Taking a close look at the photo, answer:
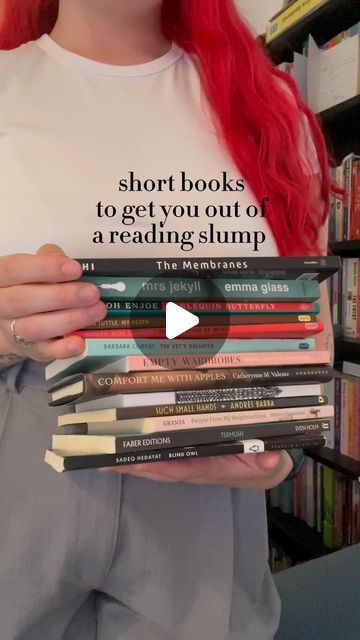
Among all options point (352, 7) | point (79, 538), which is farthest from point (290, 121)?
point (352, 7)

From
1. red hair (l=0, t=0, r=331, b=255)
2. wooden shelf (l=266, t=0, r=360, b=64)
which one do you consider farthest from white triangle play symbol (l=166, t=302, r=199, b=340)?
wooden shelf (l=266, t=0, r=360, b=64)

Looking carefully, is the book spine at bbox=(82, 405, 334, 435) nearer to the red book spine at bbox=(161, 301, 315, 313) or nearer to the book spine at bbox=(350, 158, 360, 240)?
the red book spine at bbox=(161, 301, 315, 313)

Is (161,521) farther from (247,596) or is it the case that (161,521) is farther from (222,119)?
(222,119)

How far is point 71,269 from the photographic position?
450 mm

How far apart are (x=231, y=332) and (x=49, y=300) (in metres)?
0.17

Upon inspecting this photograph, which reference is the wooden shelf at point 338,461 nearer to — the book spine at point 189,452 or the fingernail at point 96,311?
the book spine at point 189,452

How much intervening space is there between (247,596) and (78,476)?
10.1 inches

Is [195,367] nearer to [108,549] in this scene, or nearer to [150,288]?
[150,288]

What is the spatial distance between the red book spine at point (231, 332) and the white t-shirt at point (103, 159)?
15cm

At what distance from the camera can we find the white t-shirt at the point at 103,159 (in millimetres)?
609

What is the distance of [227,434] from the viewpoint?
501 mm

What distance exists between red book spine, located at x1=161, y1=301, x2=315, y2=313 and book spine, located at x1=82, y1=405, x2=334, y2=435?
0.31 ft

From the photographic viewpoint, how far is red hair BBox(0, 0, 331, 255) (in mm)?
676

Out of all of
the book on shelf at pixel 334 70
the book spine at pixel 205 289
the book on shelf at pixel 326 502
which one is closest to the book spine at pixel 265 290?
the book spine at pixel 205 289
